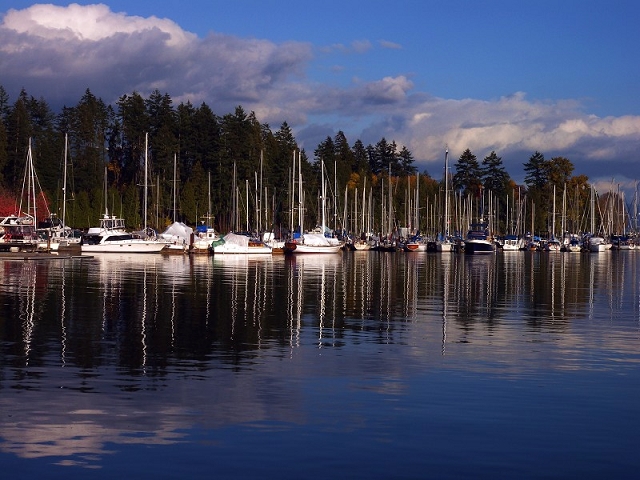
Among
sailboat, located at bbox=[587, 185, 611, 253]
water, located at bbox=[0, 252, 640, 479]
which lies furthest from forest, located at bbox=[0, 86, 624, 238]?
water, located at bbox=[0, 252, 640, 479]

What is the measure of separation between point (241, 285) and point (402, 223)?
12696 cm

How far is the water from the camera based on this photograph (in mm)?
14039

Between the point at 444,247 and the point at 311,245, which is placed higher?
the point at 311,245

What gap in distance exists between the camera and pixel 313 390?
19203 mm

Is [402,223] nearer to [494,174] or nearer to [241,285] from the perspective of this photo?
[494,174]

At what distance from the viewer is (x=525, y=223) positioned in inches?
7387

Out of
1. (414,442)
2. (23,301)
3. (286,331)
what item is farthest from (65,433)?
(23,301)

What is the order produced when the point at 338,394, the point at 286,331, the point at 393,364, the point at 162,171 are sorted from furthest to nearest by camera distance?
the point at 162,171, the point at 286,331, the point at 393,364, the point at 338,394

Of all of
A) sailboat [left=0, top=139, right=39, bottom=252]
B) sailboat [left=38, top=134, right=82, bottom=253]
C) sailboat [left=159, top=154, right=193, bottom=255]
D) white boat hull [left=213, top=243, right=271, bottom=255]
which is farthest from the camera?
sailboat [left=159, top=154, right=193, bottom=255]

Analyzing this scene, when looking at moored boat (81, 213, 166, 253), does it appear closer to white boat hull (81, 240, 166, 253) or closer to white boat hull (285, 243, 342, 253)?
white boat hull (81, 240, 166, 253)

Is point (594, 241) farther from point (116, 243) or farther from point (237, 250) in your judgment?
point (116, 243)

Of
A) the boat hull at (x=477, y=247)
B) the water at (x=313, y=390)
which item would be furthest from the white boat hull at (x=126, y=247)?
the water at (x=313, y=390)

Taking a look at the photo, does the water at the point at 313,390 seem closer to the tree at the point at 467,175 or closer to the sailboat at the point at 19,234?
the sailboat at the point at 19,234

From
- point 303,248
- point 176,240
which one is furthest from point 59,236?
point 303,248
